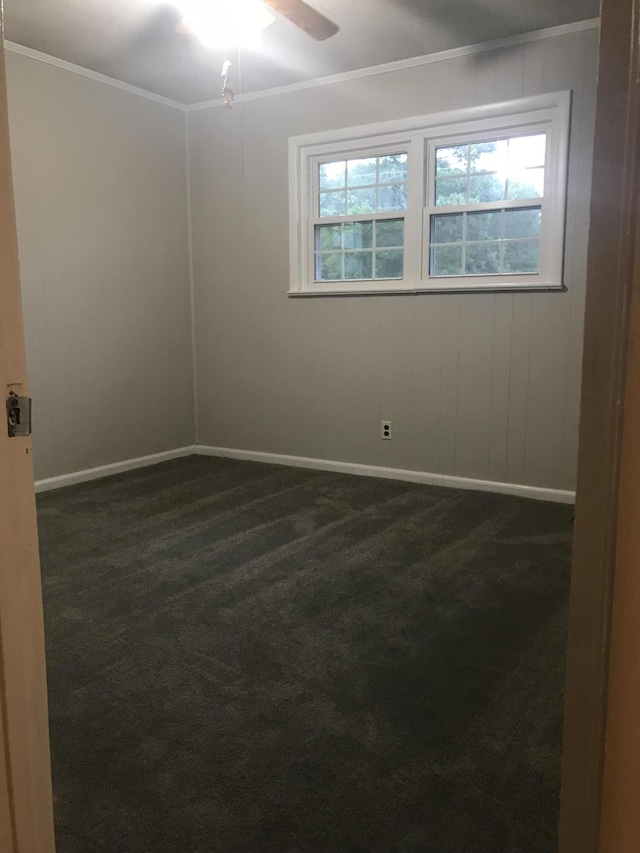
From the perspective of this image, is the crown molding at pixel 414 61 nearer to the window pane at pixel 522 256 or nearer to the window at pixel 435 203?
the window at pixel 435 203

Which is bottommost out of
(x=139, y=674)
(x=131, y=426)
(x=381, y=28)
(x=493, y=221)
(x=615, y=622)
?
(x=139, y=674)

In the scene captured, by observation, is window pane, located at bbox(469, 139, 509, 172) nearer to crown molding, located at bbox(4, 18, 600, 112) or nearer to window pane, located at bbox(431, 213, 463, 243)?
window pane, located at bbox(431, 213, 463, 243)

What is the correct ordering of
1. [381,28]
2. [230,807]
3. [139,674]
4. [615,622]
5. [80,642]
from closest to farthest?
[615,622]
[230,807]
[139,674]
[80,642]
[381,28]

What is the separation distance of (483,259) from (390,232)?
67 centimetres

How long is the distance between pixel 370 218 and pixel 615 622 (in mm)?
3967

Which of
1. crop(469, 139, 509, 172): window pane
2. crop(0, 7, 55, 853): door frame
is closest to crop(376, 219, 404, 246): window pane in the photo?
crop(469, 139, 509, 172): window pane

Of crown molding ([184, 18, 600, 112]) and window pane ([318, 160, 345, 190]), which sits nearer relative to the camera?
crown molding ([184, 18, 600, 112])

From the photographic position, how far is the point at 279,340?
16.0ft

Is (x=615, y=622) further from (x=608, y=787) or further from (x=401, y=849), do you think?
(x=401, y=849)

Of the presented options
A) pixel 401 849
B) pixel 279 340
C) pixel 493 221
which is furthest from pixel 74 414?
pixel 401 849

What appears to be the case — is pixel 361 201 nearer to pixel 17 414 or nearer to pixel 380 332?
pixel 380 332

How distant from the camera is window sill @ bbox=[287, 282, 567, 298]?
12.5 ft

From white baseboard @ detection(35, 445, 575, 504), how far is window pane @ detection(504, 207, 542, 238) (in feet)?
5.09

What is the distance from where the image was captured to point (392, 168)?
4.26 meters
